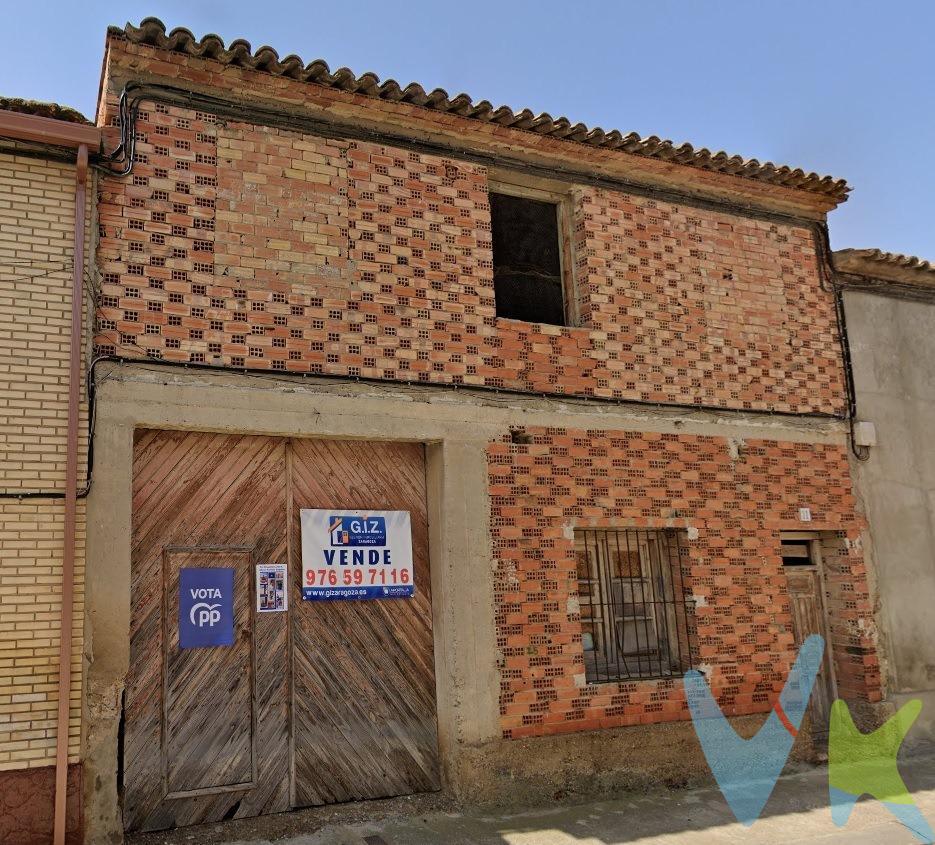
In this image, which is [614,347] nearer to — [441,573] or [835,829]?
[441,573]

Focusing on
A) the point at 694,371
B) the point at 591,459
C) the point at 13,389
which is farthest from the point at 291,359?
the point at 694,371

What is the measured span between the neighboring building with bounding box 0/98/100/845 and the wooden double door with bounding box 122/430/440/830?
21.7 inches

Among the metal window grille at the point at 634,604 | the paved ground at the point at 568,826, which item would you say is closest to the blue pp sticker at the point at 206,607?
the paved ground at the point at 568,826

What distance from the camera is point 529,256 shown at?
8172mm

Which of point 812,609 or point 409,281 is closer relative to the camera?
point 409,281

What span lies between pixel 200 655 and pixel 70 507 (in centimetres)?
148

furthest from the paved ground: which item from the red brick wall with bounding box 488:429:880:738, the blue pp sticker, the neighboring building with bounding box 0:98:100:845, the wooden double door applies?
the blue pp sticker

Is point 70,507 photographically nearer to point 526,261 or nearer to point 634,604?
point 526,261

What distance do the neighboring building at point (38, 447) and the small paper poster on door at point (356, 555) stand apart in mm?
1710

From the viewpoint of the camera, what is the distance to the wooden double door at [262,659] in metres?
6.05

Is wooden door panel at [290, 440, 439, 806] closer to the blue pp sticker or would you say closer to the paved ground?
the paved ground

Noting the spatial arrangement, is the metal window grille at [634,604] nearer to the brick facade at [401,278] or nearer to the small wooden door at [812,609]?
the brick facade at [401,278]

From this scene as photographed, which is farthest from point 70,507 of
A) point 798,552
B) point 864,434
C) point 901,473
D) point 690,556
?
point 901,473

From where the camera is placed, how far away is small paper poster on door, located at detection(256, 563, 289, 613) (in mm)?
6500
